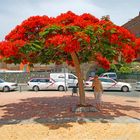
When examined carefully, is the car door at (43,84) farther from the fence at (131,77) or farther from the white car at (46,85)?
the fence at (131,77)

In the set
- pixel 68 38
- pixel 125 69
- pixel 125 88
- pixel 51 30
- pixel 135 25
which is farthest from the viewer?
pixel 135 25

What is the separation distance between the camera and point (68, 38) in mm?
14125

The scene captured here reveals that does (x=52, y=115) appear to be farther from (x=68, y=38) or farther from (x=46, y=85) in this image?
(x=46, y=85)

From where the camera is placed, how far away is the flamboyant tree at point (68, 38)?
14398 millimetres

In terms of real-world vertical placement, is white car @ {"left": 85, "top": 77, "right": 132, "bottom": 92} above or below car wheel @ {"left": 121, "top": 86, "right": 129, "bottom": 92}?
above

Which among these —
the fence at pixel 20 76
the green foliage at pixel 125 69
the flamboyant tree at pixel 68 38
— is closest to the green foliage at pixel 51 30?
the flamboyant tree at pixel 68 38

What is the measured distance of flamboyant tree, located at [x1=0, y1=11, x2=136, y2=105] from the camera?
47.2ft

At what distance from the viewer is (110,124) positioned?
542 inches

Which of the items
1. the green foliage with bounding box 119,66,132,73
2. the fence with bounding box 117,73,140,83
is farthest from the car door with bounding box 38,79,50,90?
the green foliage with bounding box 119,66,132,73

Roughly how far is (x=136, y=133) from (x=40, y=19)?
682cm

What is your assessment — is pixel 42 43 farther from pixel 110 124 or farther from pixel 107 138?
pixel 107 138

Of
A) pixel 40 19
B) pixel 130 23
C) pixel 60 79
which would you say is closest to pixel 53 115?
pixel 40 19

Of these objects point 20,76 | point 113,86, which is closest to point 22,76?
point 20,76

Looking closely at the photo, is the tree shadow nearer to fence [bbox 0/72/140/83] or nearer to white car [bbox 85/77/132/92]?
white car [bbox 85/77/132/92]
